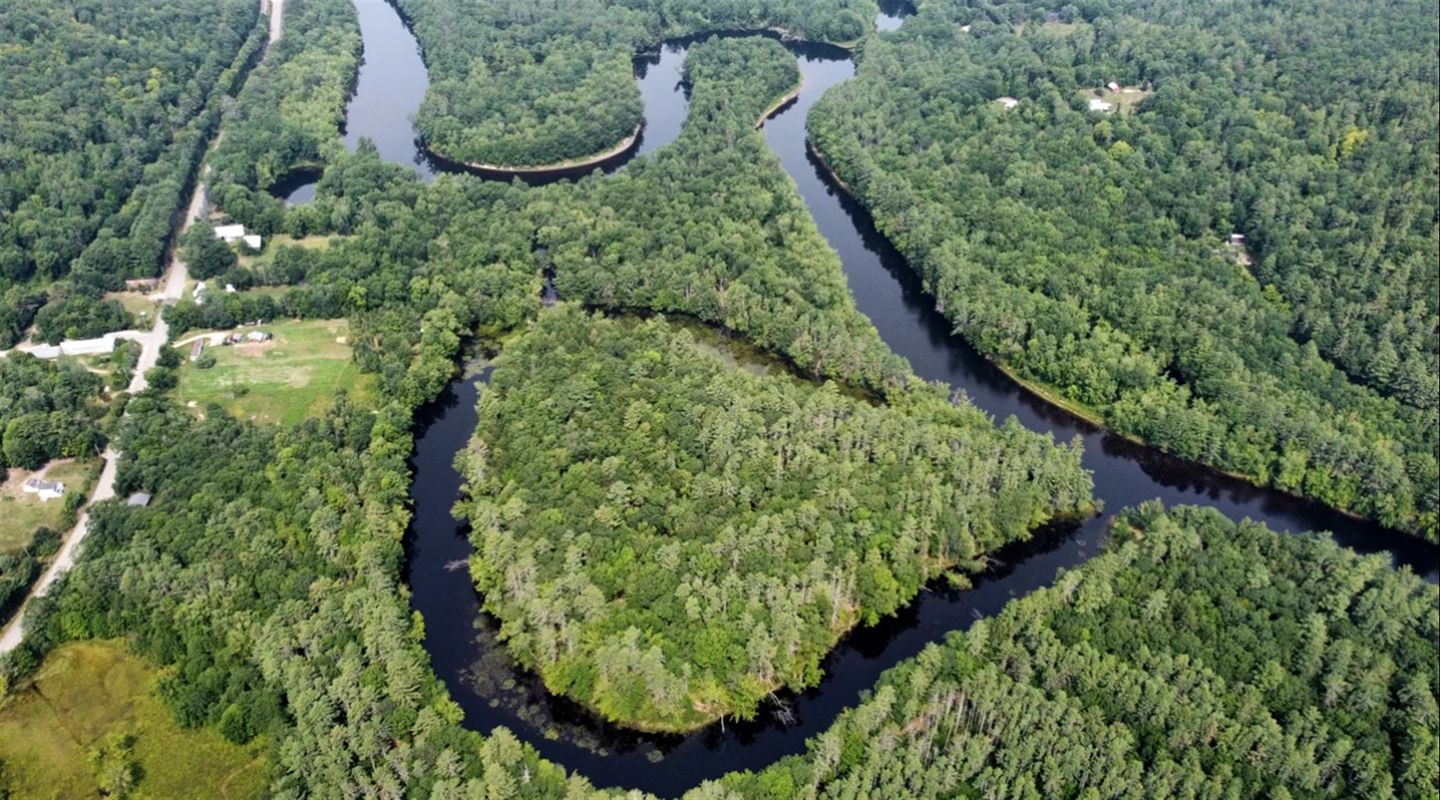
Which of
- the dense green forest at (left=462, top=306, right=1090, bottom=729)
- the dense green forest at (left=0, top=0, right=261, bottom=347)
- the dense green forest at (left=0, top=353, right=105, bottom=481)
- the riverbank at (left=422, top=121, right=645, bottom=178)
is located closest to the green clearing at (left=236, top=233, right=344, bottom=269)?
the dense green forest at (left=0, top=0, right=261, bottom=347)

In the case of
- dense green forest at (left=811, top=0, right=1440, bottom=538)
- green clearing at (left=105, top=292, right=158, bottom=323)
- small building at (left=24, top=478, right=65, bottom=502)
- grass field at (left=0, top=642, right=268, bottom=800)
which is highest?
dense green forest at (left=811, top=0, right=1440, bottom=538)

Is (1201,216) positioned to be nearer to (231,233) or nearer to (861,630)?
(861,630)

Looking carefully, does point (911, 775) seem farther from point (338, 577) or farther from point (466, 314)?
point (466, 314)

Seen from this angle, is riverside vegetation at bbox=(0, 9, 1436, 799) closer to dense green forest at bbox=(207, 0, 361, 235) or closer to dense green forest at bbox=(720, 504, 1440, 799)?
dense green forest at bbox=(720, 504, 1440, 799)

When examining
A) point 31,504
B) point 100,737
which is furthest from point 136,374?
point 100,737

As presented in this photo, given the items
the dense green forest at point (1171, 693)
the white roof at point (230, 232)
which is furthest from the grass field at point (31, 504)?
the dense green forest at point (1171, 693)

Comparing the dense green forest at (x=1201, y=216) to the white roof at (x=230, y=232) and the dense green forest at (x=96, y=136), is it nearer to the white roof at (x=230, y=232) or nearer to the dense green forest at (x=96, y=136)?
the white roof at (x=230, y=232)

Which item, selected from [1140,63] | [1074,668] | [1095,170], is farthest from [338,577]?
[1140,63]
